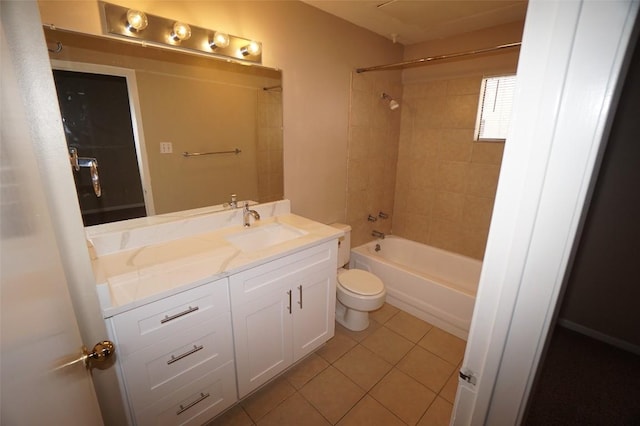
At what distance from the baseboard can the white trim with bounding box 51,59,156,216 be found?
3.13 m

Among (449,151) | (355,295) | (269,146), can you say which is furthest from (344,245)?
(449,151)

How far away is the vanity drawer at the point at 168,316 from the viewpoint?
109 centimetres

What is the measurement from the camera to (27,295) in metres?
0.42

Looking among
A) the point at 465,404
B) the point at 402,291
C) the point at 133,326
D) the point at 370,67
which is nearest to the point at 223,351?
the point at 133,326

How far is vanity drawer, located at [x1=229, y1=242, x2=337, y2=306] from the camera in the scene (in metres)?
1.42

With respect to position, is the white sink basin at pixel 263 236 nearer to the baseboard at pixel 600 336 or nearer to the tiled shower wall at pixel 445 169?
the tiled shower wall at pixel 445 169

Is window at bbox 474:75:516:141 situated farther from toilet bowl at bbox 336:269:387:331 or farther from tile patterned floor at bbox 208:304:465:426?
tile patterned floor at bbox 208:304:465:426

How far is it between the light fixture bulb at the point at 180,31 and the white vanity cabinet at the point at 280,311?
1291 millimetres

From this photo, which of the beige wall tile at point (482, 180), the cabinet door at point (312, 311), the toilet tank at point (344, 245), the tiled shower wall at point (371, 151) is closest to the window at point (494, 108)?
the beige wall tile at point (482, 180)

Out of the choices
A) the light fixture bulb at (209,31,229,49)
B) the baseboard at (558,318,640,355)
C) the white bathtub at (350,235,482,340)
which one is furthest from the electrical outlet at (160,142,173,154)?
the baseboard at (558,318,640,355)

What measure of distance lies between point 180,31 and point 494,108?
252 centimetres

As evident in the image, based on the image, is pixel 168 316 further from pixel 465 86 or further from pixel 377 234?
pixel 465 86

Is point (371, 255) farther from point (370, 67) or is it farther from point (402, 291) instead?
point (370, 67)

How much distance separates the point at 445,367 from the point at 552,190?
192cm
